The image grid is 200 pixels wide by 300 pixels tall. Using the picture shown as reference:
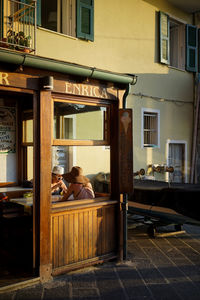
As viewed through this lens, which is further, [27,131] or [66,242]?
[27,131]

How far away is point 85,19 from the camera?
389 inches

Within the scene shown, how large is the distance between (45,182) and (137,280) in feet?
6.39

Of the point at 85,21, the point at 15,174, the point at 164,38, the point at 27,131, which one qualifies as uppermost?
the point at 164,38

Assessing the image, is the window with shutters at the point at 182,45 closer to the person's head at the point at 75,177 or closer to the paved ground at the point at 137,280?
the person's head at the point at 75,177

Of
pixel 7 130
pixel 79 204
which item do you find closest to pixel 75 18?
pixel 7 130

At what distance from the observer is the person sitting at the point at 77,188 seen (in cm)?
570

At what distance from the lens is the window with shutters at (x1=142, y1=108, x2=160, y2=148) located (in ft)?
39.9

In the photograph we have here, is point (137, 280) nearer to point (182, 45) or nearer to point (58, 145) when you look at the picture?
point (58, 145)

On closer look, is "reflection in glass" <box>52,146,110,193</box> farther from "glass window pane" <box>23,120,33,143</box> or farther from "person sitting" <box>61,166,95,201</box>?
"person sitting" <box>61,166,95,201</box>

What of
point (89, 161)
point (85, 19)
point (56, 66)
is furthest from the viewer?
point (89, 161)

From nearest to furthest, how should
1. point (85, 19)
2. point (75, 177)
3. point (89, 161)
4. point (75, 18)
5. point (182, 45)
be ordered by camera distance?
1. point (75, 177)
2. point (75, 18)
3. point (85, 19)
4. point (89, 161)
5. point (182, 45)

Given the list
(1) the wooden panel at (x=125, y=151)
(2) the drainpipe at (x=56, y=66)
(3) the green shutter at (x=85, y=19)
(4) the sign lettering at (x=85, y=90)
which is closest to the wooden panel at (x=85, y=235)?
(1) the wooden panel at (x=125, y=151)

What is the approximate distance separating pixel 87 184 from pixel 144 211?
6.90ft

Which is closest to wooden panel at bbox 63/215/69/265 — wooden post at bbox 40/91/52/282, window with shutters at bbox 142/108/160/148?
wooden post at bbox 40/91/52/282
